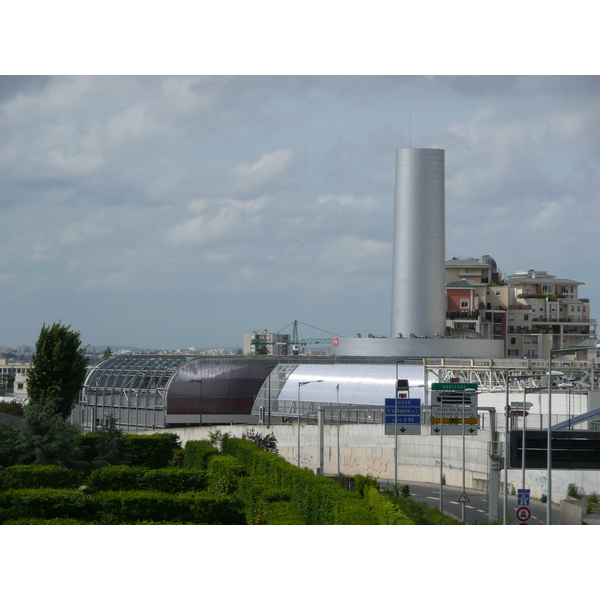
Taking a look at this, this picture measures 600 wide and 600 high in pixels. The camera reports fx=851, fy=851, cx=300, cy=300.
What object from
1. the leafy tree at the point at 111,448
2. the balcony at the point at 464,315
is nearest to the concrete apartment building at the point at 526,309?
the balcony at the point at 464,315

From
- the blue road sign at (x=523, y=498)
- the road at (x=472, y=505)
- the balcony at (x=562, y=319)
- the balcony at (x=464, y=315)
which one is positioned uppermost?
the balcony at (x=562, y=319)

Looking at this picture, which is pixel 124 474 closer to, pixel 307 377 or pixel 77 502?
pixel 77 502

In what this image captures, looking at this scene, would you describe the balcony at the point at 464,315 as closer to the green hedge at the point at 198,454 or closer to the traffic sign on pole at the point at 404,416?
the green hedge at the point at 198,454

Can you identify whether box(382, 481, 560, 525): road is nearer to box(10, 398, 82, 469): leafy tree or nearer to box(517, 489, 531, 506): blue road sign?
box(517, 489, 531, 506): blue road sign

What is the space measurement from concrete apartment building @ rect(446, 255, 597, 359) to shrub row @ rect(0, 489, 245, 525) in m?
94.5

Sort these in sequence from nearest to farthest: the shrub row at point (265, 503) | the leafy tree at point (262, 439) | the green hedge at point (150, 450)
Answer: the shrub row at point (265, 503)
the green hedge at point (150, 450)
the leafy tree at point (262, 439)

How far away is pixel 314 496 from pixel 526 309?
4158 inches

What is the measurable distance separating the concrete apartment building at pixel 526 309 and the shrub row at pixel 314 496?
8638 cm

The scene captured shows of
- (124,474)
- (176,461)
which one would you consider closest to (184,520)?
(124,474)

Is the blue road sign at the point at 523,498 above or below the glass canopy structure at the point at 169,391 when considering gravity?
below

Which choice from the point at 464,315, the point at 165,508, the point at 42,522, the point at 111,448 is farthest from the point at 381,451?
the point at 464,315

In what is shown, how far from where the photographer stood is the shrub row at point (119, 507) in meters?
30.4

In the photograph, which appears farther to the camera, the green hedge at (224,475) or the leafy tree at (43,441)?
the green hedge at (224,475)

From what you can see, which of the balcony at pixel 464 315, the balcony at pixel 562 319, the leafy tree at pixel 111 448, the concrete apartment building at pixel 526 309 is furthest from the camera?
the balcony at pixel 562 319
